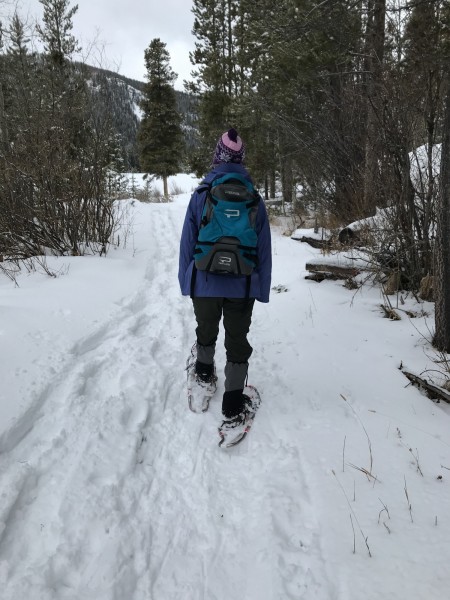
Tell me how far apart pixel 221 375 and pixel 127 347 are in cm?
103

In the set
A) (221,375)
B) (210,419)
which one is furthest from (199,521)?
(221,375)

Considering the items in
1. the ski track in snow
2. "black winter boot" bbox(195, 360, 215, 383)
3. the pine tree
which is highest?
the pine tree

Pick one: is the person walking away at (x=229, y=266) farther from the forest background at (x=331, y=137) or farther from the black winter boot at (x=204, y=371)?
the forest background at (x=331, y=137)

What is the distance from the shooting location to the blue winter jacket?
2.37 meters

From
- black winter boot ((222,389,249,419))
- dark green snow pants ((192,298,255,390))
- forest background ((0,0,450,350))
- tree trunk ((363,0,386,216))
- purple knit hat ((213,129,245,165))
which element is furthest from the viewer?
tree trunk ((363,0,386,216))

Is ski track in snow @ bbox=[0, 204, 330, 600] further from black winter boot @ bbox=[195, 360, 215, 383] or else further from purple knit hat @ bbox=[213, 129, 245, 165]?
purple knit hat @ bbox=[213, 129, 245, 165]

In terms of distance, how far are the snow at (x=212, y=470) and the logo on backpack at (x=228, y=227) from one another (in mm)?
1225

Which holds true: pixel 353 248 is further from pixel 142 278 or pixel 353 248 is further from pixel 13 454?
pixel 13 454

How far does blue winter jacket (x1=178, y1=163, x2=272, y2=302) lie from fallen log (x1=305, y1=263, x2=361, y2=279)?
3038 millimetres

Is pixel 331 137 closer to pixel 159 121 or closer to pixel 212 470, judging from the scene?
pixel 212 470

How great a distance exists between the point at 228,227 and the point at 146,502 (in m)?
1.70

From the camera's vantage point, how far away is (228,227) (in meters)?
2.25

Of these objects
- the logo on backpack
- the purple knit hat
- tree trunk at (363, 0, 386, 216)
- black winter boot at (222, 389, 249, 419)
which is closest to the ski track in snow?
black winter boot at (222, 389, 249, 419)

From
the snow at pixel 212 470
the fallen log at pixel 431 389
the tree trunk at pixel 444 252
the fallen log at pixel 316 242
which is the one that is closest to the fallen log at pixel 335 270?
the snow at pixel 212 470
